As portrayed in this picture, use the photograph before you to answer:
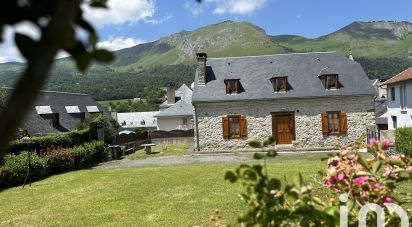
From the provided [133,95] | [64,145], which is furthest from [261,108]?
[133,95]

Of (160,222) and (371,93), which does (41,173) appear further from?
(371,93)

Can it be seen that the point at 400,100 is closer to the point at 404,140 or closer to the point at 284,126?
the point at 284,126

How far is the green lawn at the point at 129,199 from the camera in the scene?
9391 millimetres

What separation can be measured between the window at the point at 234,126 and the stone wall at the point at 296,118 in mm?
282

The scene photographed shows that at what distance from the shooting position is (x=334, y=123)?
85.3 feet

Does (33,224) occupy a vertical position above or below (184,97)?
below

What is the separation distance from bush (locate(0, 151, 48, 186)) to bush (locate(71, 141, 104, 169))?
262 centimetres

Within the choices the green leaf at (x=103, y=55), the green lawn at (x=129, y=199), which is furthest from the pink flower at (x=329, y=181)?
the green lawn at (x=129, y=199)

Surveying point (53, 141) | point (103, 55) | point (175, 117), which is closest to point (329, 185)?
point (103, 55)

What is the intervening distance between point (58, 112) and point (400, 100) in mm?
28869

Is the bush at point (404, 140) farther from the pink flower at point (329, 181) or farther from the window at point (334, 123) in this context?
the pink flower at point (329, 181)

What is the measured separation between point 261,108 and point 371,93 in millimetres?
7049

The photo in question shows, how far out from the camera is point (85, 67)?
1.10m

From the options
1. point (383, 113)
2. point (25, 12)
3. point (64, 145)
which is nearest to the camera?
point (25, 12)
